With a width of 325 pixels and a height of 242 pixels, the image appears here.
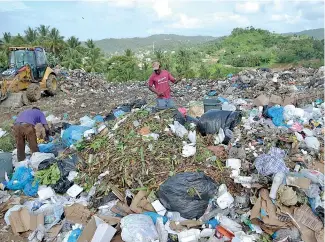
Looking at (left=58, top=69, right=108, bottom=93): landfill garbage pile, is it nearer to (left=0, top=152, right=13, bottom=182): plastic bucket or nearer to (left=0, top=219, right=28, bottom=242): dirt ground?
(left=0, top=152, right=13, bottom=182): plastic bucket

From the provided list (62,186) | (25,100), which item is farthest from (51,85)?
(62,186)

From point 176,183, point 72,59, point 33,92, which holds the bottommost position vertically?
point 176,183

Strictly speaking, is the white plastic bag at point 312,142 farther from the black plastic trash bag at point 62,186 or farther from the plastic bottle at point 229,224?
the black plastic trash bag at point 62,186

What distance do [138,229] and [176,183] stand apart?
691mm

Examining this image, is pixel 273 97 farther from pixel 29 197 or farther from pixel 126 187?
pixel 29 197

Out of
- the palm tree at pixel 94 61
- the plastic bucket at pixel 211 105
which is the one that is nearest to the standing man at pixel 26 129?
the plastic bucket at pixel 211 105

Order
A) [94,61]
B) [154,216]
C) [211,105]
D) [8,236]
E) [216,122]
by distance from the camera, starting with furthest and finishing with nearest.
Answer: [94,61]
[211,105]
[216,122]
[8,236]
[154,216]

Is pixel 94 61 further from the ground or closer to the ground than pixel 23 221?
further from the ground

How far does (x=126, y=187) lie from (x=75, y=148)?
1.39m

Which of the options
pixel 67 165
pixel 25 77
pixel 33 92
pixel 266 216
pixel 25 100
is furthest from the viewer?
pixel 25 77

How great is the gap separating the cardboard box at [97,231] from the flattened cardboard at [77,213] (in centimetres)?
28

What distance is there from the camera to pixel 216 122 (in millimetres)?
5000

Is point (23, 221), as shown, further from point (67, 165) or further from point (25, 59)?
point (25, 59)

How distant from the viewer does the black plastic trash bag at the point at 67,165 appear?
184 inches
